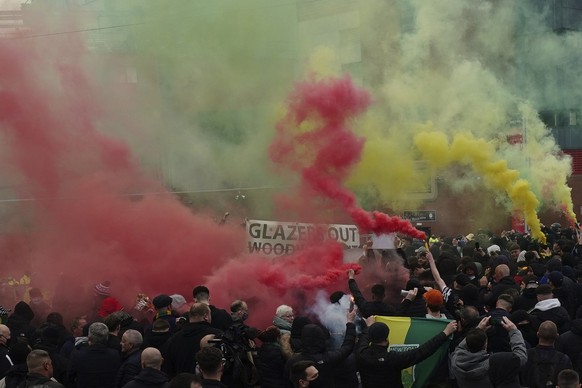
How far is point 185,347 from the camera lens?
8055mm

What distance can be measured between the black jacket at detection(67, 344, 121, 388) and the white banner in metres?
6.42

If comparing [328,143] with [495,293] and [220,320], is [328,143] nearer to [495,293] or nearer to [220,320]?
[495,293]

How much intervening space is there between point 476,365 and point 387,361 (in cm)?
79

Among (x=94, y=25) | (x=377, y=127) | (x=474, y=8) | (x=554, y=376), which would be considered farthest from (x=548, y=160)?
(x=554, y=376)

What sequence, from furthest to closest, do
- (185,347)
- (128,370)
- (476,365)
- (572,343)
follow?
(572,343), (185,347), (128,370), (476,365)

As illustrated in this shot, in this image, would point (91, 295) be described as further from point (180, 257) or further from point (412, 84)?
point (412, 84)

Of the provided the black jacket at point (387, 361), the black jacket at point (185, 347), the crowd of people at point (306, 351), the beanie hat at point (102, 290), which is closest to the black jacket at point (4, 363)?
the crowd of people at point (306, 351)

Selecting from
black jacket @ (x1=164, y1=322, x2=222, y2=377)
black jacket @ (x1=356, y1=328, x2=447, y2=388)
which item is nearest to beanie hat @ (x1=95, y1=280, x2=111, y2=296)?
black jacket @ (x1=164, y1=322, x2=222, y2=377)

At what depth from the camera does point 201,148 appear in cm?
1834

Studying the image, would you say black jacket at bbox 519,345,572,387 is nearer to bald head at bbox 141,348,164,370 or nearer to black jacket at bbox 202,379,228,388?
black jacket at bbox 202,379,228,388

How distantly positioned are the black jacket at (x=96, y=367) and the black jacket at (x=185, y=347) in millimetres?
500

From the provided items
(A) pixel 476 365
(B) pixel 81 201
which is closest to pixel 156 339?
(A) pixel 476 365

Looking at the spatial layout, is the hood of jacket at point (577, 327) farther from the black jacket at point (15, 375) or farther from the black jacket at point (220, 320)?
the black jacket at point (15, 375)

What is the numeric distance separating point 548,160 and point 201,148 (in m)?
19.2
